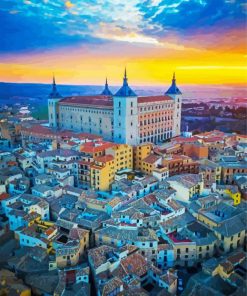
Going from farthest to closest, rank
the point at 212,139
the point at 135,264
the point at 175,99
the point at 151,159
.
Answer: the point at 175,99 < the point at 212,139 < the point at 151,159 < the point at 135,264

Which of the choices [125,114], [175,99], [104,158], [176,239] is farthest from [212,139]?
[176,239]

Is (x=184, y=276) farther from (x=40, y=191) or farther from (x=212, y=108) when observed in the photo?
(x=212, y=108)

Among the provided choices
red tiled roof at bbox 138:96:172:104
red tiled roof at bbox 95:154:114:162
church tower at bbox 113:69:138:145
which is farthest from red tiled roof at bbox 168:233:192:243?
red tiled roof at bbox 138:96:172:104

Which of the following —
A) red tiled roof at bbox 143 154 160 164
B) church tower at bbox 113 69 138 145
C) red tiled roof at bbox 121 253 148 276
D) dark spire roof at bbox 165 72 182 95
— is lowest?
red tiled roof at bbox 121 253 148 276

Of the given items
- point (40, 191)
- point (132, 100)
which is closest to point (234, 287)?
point (40, 191)

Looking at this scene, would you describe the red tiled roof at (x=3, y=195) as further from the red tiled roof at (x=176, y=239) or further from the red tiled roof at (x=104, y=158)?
the red tiled roof at (x=176, y=239)

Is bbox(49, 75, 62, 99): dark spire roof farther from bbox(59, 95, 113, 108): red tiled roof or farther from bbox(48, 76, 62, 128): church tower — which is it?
bbox(59, 95, 113, 108): red tiled roof

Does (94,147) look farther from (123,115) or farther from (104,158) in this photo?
(123,115)
